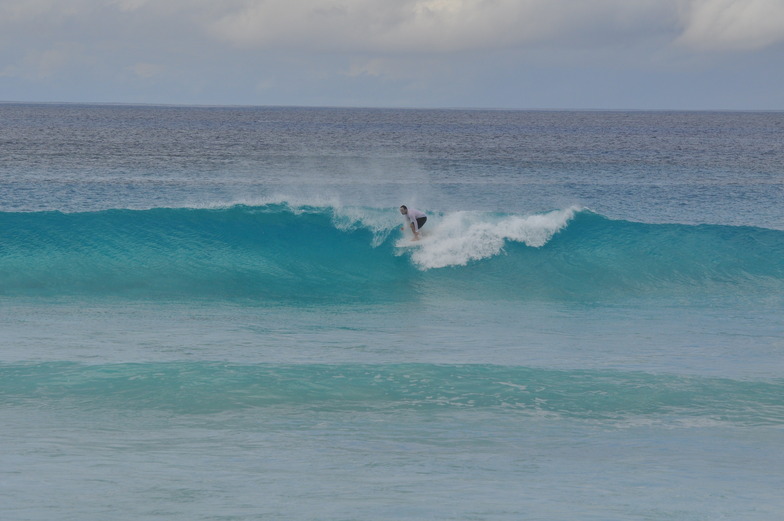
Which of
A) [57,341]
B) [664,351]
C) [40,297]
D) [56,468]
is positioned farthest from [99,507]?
[40,297]

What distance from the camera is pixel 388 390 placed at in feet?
29.2

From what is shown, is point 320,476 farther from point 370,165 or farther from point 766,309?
point 370,165

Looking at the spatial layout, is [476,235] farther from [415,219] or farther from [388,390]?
[388,390]

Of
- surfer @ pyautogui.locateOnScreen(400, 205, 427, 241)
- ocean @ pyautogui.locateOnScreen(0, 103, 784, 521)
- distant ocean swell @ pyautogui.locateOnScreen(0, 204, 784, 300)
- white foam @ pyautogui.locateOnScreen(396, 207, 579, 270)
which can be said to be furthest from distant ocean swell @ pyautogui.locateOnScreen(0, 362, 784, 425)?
surfer @ pyautogui.locateOnScreen(400, 205, 427, 241)

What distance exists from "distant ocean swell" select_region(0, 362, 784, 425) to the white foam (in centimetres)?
765

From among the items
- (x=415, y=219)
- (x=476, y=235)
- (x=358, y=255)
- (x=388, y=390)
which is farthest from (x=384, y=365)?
(x=476, y=235)

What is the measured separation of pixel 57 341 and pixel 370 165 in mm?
34988

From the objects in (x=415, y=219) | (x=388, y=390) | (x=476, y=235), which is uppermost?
(x=415, y=219)

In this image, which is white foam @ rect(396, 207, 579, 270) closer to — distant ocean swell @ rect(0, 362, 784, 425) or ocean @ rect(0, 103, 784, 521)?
ocean @ rect(0, 103, 784, 521)

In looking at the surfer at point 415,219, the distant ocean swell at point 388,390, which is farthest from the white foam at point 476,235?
the distant ocean swell at point 388,390

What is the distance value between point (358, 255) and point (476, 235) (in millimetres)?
2569

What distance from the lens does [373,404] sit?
848 centimetres

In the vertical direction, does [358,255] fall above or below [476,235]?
below

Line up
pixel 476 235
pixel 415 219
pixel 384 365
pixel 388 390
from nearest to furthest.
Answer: pixel 388 390
pixel 384 365
pixel 415 219
pixel 476 235
